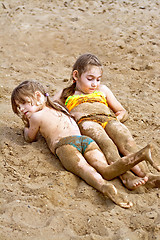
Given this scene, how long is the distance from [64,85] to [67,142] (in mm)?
2018

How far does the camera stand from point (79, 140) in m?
3.74

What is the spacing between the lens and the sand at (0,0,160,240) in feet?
9.72

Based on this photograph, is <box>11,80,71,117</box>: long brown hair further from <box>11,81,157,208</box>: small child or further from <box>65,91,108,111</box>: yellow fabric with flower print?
<box>65,91,108,111</box>: yellow fabric with flower print

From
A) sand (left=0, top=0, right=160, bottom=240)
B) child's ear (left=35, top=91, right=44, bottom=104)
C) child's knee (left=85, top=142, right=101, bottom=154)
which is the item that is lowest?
sand (left=0, top=0, right=160, bottom=240)

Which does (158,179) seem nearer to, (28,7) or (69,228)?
(69,228)

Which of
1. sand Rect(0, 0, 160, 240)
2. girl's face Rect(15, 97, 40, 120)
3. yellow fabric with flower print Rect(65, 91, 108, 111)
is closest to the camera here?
sand Rect(0, 0, 160, 240)

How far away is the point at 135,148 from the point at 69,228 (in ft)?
4.08

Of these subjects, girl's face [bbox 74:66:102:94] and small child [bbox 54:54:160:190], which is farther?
girl's face [bbox 74:66:102:94]

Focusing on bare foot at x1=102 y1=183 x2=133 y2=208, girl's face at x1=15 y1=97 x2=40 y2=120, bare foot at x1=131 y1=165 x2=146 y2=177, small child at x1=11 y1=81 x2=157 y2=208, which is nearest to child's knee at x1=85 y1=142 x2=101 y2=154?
small child at x1=11 y1=81 x2=157 y2=208

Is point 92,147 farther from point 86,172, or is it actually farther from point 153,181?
point 153,181

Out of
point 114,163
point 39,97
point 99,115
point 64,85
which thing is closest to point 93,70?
point 99,115

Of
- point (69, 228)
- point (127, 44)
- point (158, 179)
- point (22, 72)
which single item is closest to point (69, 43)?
point (127, 44)

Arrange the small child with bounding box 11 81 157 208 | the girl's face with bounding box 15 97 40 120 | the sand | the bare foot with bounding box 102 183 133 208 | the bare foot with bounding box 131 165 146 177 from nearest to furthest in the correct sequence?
1. the sand
2. the bare foot with bounding box 102 183 133 208
3. the small child with bounding box 11 81 157 208
4. the bare foot with bounding box 131 165 146 177
5. the girl's face with bounding box 15 97 40 120

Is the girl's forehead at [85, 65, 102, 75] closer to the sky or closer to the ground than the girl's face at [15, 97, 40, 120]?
closer to the sky
